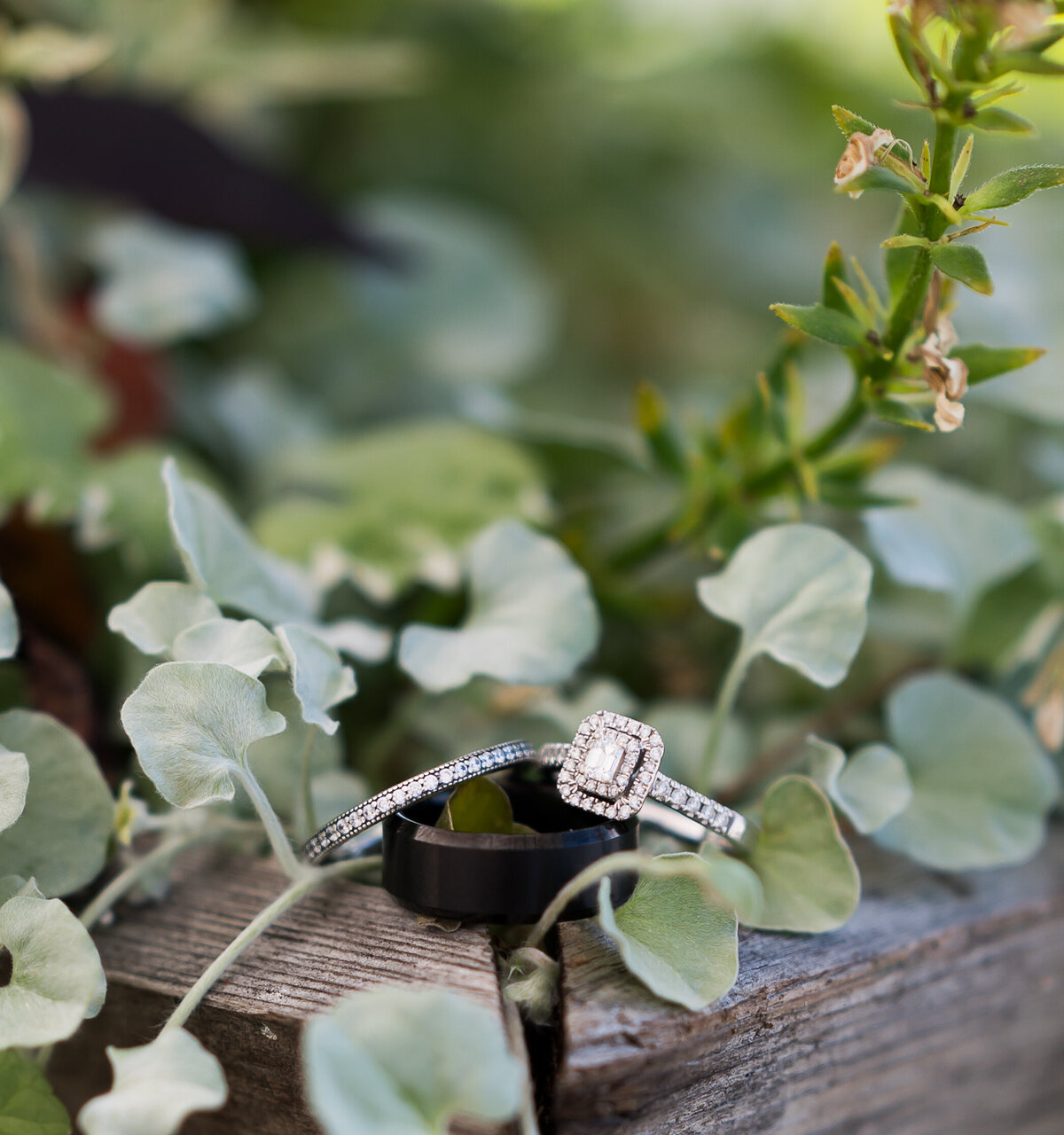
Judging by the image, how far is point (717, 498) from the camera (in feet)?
1.40

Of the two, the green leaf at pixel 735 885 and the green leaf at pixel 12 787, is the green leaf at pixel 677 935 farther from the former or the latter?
the green leaf at pixel 12 787

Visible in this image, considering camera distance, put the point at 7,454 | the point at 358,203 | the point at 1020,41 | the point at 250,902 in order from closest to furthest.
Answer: the point at 1020,41, the point at 250,902, the point at 7,454, the point at 358,203

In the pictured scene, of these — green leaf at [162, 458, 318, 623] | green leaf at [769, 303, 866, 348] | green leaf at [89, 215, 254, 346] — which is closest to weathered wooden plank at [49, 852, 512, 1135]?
green leaf at [162, 458, 318, 623]

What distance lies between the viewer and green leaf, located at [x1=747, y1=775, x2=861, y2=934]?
0.32m

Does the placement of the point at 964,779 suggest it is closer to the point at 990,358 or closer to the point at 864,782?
the point at 864,782

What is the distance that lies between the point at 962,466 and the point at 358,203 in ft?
2.00

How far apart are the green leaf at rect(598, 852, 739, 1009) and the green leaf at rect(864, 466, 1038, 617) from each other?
0.67ft

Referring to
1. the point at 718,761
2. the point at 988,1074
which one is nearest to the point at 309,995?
the point at 718,761

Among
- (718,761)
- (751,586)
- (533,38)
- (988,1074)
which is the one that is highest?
(533,38)

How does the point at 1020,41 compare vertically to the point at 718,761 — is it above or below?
above

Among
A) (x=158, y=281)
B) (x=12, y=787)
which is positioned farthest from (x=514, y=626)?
(x=158, y=281)

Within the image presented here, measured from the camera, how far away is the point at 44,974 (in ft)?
0.89

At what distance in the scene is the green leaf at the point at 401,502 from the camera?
0.49 meters

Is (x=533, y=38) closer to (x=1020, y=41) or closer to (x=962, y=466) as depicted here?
(x=962, y=466)
